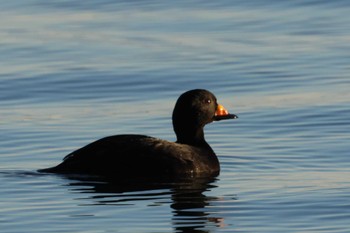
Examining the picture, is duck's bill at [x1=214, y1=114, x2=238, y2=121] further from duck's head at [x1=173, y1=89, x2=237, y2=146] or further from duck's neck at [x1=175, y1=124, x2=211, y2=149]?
duck's neck at [x1=175, y1=124, x2=211, y2=149]

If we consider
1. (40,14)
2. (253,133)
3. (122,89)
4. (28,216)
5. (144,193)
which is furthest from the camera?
(40,14)

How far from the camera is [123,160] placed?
1466 cm

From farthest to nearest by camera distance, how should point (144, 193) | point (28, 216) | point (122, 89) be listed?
1. point (122, 89)
2. point (144, 193)
3. point (28, 216)

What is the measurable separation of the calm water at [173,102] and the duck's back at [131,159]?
0.30 m

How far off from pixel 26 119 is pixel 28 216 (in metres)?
5.02

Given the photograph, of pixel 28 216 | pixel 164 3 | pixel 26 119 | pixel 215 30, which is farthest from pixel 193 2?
pixel 28 216

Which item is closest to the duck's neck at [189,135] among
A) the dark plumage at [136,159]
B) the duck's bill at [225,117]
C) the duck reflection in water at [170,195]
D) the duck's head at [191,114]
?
the duck's head at [191,114]

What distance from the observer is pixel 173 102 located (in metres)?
18.0

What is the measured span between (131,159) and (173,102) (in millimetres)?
3375

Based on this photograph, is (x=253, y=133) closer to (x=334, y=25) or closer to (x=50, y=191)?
(x=50, y=191)

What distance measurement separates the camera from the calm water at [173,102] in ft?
40.5

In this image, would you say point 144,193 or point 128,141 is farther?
point 128,141

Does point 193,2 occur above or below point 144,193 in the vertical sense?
above

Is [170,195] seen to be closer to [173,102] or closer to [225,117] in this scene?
[225,117]
